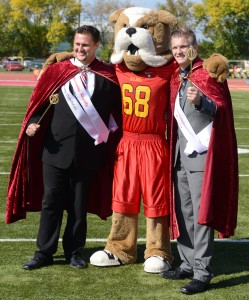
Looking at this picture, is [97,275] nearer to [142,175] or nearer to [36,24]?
[142,175]

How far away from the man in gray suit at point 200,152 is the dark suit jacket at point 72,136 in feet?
2.02

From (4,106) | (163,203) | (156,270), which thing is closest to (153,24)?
(163,203)

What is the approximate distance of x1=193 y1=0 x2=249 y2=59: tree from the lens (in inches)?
2388

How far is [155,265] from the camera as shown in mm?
5383

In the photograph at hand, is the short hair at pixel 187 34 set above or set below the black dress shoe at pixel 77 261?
above

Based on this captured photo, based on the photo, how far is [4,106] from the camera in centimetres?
1925

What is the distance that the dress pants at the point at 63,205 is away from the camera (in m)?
5.45

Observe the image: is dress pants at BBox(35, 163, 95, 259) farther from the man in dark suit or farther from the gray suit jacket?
the gray suit jacket

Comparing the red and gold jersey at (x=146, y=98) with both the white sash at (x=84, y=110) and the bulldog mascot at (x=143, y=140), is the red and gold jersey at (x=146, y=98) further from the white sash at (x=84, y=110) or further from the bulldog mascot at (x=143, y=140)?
the white sash at (x=84, y=110)

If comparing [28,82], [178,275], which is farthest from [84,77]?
[28,82]

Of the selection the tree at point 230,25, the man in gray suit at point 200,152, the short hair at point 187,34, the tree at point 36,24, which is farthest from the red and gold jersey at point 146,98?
the tree at point 36,24

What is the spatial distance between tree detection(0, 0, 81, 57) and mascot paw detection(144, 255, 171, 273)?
61911mm

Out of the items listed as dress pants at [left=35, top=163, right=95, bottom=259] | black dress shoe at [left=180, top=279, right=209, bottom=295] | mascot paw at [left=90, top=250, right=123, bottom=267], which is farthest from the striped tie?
black dress shoe at [left=180, top=279, right=209, bottom=295]

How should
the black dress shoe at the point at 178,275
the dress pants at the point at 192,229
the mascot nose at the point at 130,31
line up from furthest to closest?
the mascot nose at the point at 130,31, the black dress shoe at the point at 178,275, the dress pants at the point at 192,229
